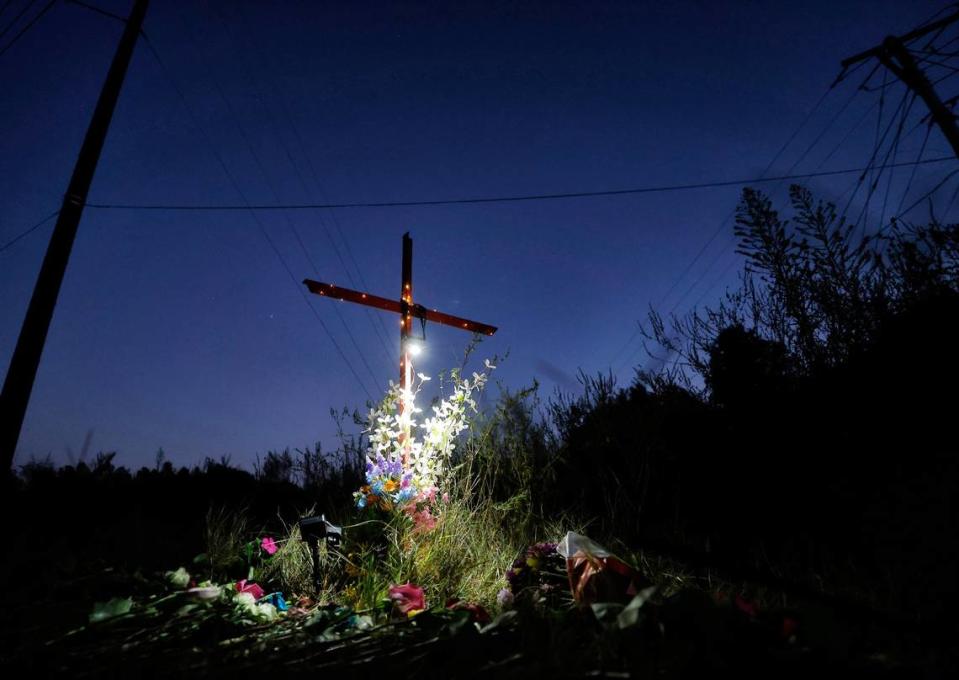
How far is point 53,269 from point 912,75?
9651mm

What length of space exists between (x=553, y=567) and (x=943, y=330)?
524cm

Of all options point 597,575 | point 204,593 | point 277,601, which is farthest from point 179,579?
point 597,575

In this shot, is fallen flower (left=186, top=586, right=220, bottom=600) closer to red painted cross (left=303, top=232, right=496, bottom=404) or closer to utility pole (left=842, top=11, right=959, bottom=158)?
red painted cross (left=303, top=232, right=496, bottom=404)

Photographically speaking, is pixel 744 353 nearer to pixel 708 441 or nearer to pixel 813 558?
pixel 708 441

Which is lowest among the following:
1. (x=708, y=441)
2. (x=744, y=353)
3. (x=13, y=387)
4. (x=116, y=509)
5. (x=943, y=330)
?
(x=116, y=509)

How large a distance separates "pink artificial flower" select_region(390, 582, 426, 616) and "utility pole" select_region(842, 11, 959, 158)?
22.8ft

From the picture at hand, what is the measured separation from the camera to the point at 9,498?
12.9ft

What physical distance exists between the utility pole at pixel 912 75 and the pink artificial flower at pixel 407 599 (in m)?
6.94

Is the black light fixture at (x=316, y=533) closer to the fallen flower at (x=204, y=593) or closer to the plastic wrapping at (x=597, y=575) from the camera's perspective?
the fallen flower at (x=204, y=593)

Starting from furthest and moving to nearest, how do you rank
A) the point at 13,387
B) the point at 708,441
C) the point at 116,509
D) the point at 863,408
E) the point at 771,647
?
the point at 708,441
the point at 863,408
the point at 116,509
the point at 13,387
the point at 771,647

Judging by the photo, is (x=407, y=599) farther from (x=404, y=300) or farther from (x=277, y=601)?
(x=404, y=300)

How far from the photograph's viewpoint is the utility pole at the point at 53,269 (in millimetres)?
3854

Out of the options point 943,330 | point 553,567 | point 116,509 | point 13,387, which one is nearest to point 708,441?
point 943,330

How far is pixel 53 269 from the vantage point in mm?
4297
